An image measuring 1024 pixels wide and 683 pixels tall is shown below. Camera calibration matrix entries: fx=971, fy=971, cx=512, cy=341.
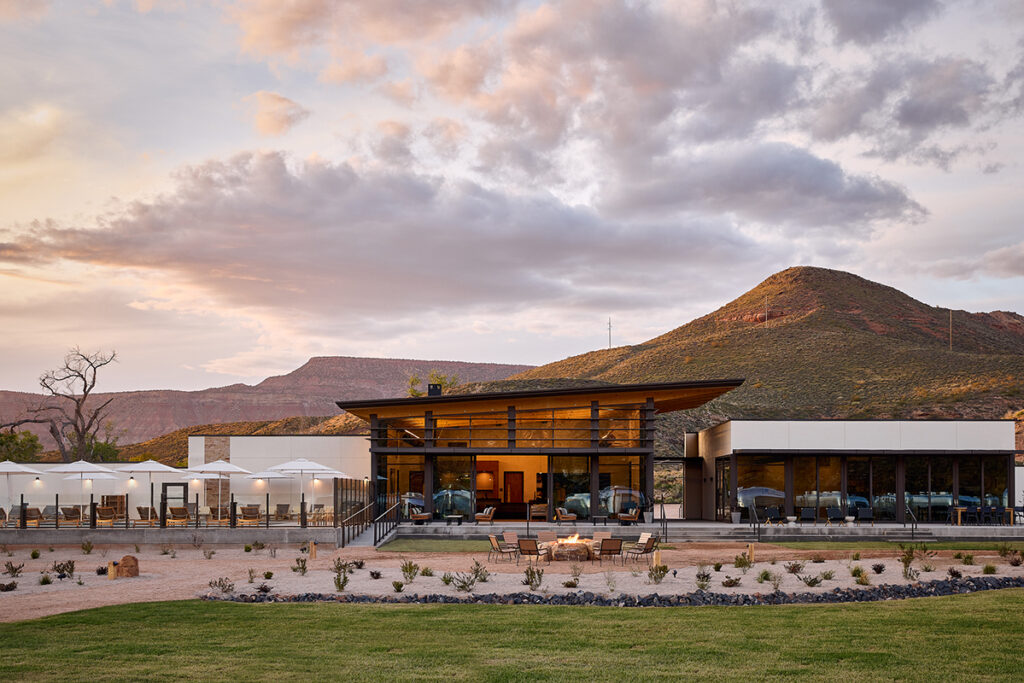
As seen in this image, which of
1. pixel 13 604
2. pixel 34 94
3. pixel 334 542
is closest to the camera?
pixel 13 604

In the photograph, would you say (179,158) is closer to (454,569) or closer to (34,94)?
(34,94)

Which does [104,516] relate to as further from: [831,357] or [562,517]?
[831,357]

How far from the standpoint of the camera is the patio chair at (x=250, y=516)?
90.9ft

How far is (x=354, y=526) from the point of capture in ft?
92.7

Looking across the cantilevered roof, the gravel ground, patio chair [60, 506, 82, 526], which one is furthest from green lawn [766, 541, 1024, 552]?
patio chair [60, 506, 82, 526]

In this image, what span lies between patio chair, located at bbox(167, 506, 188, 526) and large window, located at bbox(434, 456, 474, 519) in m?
8.68

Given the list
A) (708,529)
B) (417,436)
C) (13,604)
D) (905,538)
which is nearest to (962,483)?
(905,538)

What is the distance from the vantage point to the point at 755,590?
16.2 metres

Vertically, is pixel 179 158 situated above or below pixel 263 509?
above

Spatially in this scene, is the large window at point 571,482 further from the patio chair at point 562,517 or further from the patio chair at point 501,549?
the patio chair at point 501,549

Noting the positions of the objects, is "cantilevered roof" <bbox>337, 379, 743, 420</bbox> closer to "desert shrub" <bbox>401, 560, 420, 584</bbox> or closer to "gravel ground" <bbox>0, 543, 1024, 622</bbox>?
"gravel ground" <bbox>0, 543, 1024, 622</bbox>

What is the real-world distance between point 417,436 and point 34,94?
1667 cm

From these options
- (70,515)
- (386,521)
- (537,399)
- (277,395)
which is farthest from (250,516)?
(277,395)

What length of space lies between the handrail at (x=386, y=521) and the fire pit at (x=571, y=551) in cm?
694
